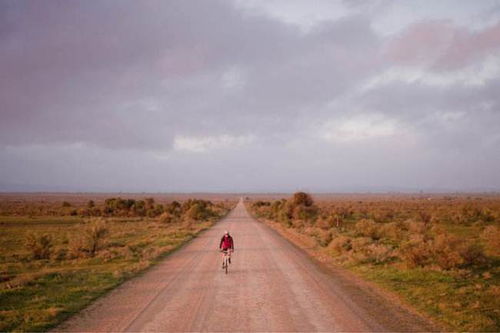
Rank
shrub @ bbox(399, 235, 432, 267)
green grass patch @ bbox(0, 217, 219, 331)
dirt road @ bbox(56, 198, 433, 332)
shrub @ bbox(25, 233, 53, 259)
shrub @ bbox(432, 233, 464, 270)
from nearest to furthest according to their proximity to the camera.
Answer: dirt road @ bbox(56, 198, 433, 332)
green grass patch @ bbox(0, 217, 219, 331)
shrub @ bbox(432, 233, 464, 270)
shrub @ bbox(399, 235, 432, 267)
shrub @ bbox(25, 233, 53, 259)

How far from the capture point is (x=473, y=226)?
38.1 metres

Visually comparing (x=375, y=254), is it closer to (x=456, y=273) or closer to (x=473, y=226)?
(x=456, y=273)

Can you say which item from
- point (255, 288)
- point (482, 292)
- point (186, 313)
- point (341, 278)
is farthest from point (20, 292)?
point (482, 292)

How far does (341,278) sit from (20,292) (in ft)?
38.8

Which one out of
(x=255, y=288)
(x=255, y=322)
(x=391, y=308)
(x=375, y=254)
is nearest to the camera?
(x=255, y=322)

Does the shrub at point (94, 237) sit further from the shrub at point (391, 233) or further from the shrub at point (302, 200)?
the shrub at point (302, 200)

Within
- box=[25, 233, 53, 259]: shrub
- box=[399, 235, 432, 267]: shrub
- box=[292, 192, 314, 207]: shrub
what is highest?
box=[292, 192, 314, 207]: shrub

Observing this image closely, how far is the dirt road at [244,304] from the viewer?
30.4 feet

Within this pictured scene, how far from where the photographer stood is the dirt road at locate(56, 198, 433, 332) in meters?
9.27

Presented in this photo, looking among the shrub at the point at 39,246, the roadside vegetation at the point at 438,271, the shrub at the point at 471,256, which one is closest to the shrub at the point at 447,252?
the roadside vegetation at the point at 438,271

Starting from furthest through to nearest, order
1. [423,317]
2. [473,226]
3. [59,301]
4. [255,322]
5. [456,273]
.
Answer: [473,226]
[456,273]
[59,301]
[423,317]
[255,322]

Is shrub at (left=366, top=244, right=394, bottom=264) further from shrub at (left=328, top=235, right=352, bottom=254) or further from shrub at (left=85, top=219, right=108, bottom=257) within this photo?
shrub at (left=85, top=219, right=108, bottom=257)

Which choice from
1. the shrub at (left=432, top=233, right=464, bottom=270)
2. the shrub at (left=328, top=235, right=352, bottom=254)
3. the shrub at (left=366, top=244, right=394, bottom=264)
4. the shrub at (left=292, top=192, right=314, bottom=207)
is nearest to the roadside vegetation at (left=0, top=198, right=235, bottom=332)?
the shrub at (left=328, top=235, right=352, bottom=254)

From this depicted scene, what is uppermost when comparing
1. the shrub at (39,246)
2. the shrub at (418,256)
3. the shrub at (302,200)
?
the shrub at (302,200)
